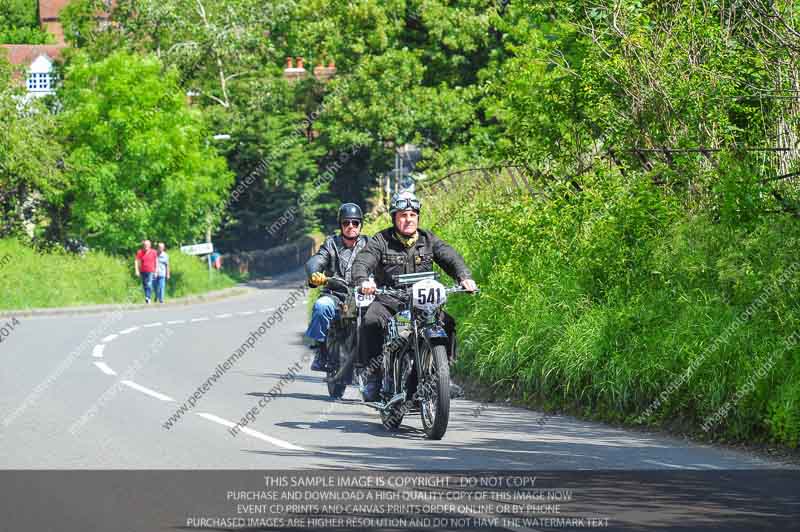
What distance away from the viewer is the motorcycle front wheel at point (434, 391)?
1097 cm

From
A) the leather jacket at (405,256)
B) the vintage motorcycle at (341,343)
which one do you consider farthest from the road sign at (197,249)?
the leather jacket at (405,256)

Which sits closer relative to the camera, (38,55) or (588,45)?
(588,45)

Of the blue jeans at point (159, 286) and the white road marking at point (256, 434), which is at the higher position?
the white road marking at point (256, 434)

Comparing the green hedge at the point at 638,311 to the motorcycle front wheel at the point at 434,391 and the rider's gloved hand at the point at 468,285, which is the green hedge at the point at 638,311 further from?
the motorcycle front wheel at the point at 434,391

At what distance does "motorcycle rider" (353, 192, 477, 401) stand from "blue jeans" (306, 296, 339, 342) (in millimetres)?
2107

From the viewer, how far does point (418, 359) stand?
1142cm

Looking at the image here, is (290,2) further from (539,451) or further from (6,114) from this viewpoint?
(539,451)

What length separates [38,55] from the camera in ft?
312

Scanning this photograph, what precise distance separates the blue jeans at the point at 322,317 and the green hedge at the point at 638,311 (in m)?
1.91

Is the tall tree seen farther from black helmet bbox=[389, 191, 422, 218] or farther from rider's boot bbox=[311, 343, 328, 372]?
black helmet bbox=[389, 191, 422, 218]

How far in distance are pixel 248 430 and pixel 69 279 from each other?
100 feet

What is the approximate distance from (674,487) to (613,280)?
5.90 m

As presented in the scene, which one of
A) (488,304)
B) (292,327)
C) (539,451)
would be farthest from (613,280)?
(292,327)

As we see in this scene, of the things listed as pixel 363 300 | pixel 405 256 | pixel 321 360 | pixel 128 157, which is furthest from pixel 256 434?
pixel 128 157
